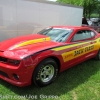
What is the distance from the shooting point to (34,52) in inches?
122

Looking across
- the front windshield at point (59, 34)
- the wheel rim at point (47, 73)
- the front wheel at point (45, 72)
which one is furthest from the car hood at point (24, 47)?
the wheel rim at point (47, 73)

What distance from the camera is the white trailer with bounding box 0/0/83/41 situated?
552 centimetres

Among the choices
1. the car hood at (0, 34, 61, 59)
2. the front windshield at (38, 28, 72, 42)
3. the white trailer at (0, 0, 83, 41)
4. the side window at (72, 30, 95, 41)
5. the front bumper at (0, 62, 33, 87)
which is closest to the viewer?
the front bumper at (0, 62, 33, 87)

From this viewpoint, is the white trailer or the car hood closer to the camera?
the car hood

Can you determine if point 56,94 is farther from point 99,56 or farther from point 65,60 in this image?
point 99,56

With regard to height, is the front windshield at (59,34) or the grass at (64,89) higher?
the front windshield at (59,34)

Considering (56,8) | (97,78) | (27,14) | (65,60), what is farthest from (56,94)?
(56,8)

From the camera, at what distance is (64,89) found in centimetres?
337

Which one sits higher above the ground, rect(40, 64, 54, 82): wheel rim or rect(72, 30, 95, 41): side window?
rect(72, 30, 95, 41): side window

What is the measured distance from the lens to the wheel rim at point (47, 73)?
3352 mm

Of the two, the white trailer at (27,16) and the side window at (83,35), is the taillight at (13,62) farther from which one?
the white trailer at (27,16)

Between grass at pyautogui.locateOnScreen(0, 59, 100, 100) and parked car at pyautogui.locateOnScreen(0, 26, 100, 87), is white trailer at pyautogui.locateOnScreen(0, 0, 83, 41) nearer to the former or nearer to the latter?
parked car at pyautogui.locateOnScreen(0, 26, 100, 87)

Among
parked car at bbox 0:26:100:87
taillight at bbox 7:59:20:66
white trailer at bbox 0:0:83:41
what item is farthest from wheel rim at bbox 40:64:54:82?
white trailer at bbox 0:0:83:41

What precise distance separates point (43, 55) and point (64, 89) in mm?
957
